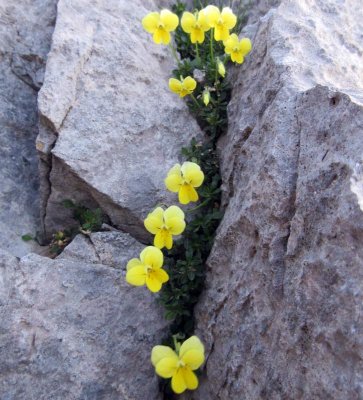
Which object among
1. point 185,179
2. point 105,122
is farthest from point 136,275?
A: point 105,122

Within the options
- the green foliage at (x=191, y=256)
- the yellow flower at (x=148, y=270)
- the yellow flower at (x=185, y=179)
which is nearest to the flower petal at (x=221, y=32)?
the green foliage at (x=191, y=256)

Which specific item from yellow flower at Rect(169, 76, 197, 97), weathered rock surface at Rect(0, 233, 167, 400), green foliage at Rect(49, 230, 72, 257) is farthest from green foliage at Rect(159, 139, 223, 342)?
green foliage at Rect(49, 230, 72, 257)

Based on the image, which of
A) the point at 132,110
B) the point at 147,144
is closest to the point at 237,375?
the point at 147,144

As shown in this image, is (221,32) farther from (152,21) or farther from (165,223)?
(165,223)

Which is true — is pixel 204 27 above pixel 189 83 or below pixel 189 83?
above

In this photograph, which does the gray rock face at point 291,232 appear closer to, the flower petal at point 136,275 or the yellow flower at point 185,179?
the yellow flower at point 185,179
